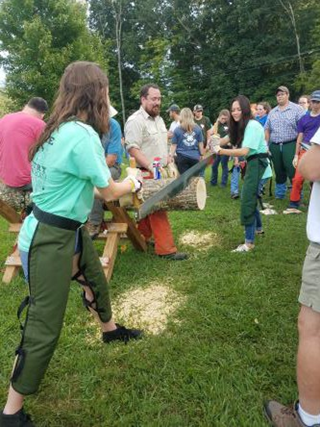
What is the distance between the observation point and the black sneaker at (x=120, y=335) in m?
3.05

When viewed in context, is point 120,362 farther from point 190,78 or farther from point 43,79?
point 190,78

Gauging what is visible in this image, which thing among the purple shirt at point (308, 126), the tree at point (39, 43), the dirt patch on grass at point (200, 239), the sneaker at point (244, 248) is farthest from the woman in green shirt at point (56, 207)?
the tree at point (39, 43)

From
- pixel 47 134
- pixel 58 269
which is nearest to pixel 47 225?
pixel 58 269

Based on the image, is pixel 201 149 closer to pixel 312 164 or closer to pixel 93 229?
pixel 93 229

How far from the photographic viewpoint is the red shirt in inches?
170

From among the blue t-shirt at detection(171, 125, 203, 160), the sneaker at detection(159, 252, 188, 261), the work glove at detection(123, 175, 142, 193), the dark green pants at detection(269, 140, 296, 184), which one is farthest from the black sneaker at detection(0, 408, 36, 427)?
the blue t-shirt at detection(171, 125, 203, 160)

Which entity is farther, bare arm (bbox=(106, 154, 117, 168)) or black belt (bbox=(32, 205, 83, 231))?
bare arm (bbox=(106, 154, 117, 168))

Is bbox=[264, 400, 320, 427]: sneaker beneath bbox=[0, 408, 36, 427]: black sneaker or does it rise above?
beneath

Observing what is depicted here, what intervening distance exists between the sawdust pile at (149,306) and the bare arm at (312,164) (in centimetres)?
198

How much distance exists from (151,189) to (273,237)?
2.20 meters

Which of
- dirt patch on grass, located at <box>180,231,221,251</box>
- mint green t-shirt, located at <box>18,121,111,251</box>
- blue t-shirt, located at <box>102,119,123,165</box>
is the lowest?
dirt patch on grass, located at <box>180,231,221,251</box>

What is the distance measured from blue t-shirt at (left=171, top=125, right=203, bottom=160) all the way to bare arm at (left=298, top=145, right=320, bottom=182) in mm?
6589

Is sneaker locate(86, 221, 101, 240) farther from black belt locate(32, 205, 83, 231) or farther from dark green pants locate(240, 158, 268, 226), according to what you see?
black belt locate(32, 205, 83, 231)

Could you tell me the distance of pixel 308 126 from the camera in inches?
259
